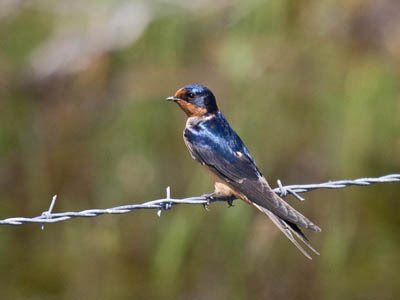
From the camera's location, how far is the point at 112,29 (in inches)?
251

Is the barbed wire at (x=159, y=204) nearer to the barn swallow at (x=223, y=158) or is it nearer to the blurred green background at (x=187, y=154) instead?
the barn swallow at (x=223, y=158)

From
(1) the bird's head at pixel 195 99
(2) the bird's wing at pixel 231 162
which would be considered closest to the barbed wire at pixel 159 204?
(2) the bird's wing at pixel 231 162

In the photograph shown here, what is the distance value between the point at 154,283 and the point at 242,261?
53cm

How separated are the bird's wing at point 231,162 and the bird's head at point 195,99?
0.32ft

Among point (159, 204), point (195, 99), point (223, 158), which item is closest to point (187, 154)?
point (195, 99)

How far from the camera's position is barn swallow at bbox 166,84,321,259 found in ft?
10.1

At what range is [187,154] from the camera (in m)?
5.68

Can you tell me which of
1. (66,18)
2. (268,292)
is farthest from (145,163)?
(66,18)

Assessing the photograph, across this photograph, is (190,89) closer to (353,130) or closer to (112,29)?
(353,130)

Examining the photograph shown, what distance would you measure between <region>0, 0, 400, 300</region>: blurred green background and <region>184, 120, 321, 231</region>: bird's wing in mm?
1821

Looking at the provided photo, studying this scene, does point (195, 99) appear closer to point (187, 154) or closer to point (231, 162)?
point (231, 162)

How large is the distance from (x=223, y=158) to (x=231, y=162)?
0.03 m

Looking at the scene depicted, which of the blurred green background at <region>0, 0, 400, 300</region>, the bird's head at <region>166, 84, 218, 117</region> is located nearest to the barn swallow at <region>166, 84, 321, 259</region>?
the bird's head at <region>166, 84, 218, 117</region>

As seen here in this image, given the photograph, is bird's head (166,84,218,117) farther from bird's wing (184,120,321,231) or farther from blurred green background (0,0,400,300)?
blurred green background (0,0,400,300)
